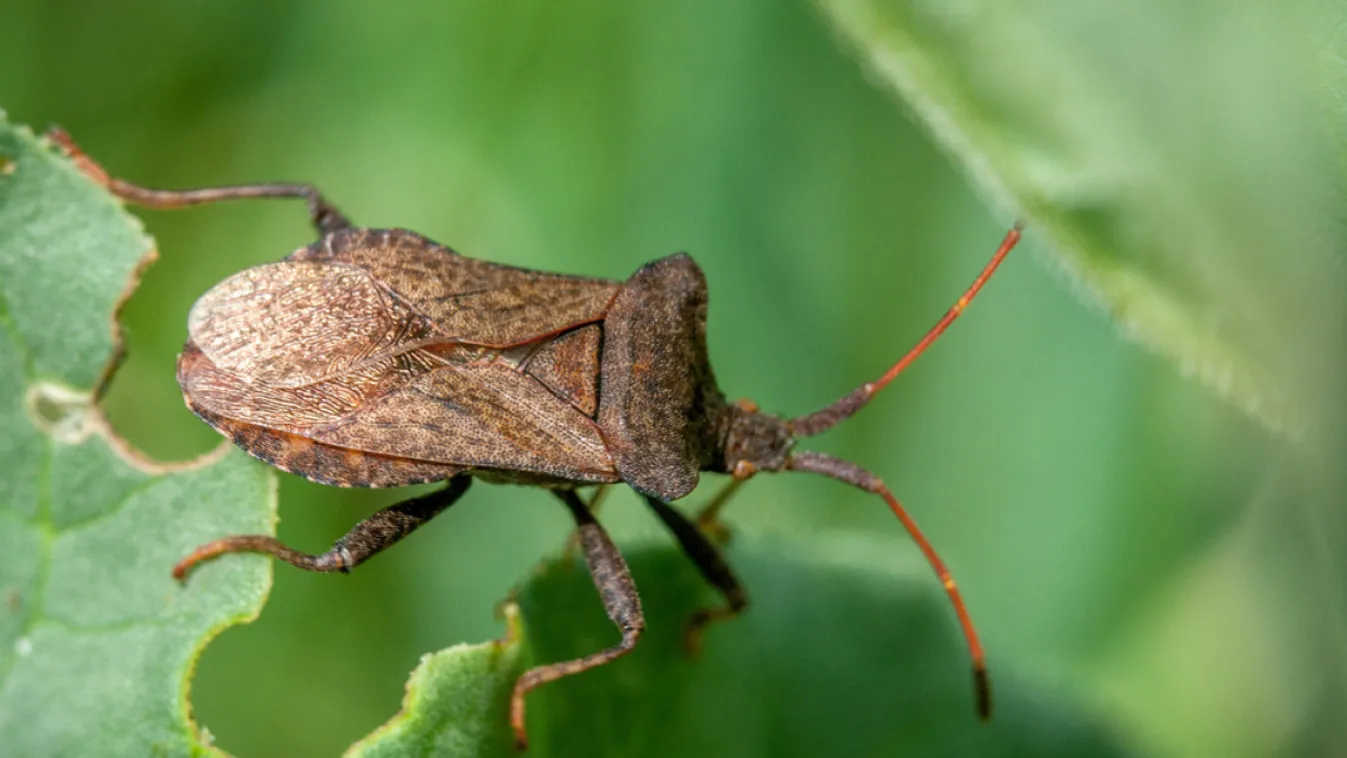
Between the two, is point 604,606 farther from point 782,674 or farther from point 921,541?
point 921,541

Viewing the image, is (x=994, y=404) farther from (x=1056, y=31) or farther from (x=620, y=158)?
(x=1056, y=31)

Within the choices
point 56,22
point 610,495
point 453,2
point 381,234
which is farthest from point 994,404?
point 56,22

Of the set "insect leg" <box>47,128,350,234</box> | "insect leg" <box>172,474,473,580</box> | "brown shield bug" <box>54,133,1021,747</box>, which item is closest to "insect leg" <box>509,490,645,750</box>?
"brown shield bug" <box>54,133,1021,747</box>

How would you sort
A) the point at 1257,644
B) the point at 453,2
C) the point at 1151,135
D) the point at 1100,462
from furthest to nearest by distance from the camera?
the point at 453,2 → the point at 1100,462 → the point at 1257,644 → the point at 1151,135

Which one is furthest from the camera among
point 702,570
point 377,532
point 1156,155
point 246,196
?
point 246,196

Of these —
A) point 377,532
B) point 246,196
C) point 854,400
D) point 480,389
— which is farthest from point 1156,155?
point 246,196

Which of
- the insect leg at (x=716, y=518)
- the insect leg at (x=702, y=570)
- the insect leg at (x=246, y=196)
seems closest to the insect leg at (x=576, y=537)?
the insect leg at (x=702, y=570)
